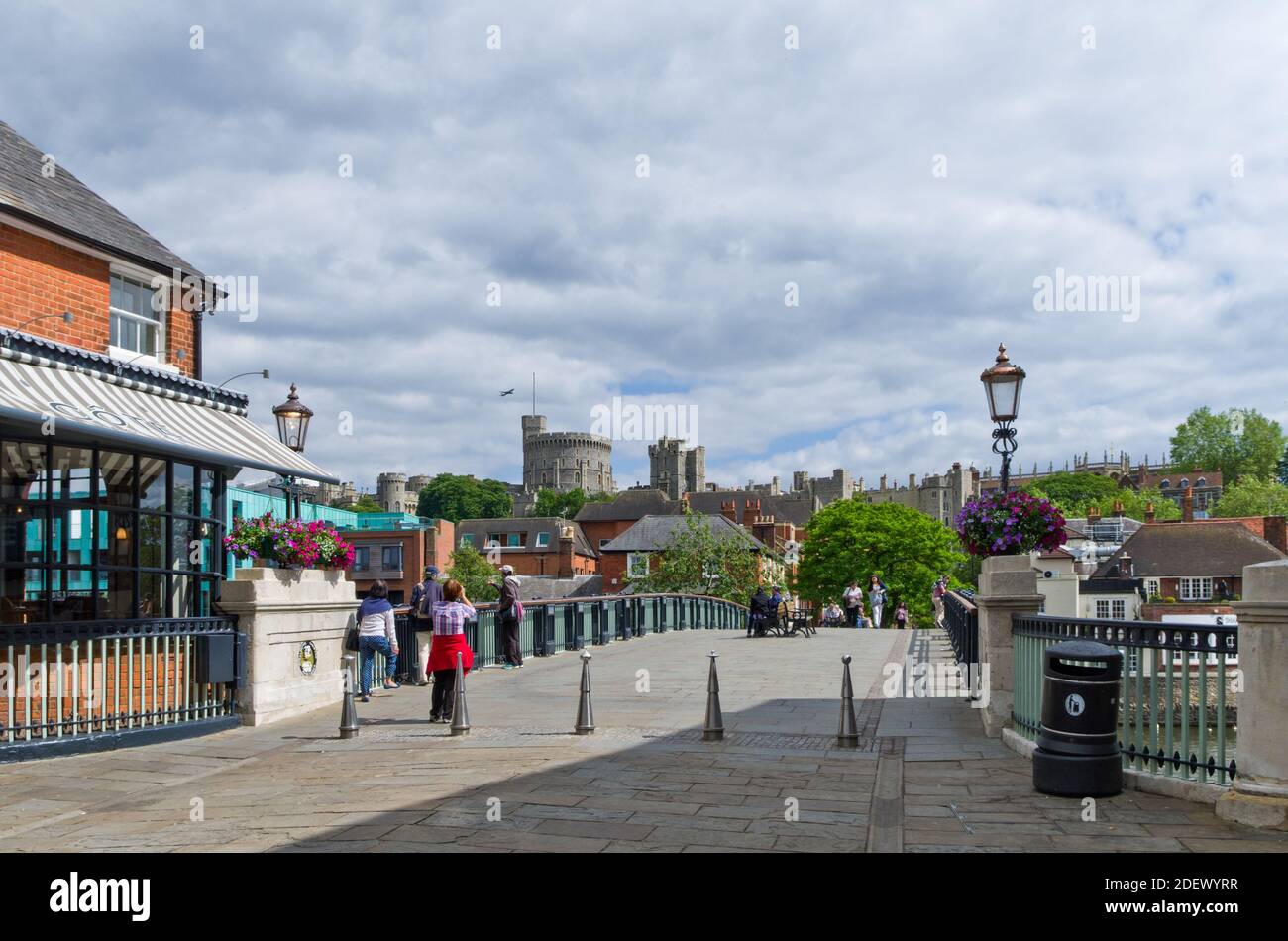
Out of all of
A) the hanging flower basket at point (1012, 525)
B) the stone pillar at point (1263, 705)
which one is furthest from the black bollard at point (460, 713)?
the stone pillar at point (1263, 705)

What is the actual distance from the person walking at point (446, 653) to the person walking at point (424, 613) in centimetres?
316

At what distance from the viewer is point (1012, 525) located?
10.9 metres

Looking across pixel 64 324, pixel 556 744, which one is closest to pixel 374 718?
pixel 556 744

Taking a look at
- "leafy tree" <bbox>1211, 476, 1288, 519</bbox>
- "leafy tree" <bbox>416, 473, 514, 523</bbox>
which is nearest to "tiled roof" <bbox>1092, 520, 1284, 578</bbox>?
"leafy tree" <bbox>1211, 476, 1288, 519</bbox>

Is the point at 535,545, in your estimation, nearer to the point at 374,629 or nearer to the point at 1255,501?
the point at 1255,501

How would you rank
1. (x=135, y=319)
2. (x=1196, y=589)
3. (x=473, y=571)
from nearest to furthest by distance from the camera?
(x=135, y=319) < (x=1196, y=589) < (x=473, y=571)

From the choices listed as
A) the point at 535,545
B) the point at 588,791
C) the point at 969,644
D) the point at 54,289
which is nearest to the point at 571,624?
the point at 969,644

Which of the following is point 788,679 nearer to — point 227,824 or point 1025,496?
point 1025,496

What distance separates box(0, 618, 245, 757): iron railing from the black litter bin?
28.0 ft

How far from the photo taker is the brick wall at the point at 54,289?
1355 cm

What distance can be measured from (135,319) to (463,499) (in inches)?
5294

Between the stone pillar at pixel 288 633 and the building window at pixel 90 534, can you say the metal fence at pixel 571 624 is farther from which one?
the building window at pixel 90 534

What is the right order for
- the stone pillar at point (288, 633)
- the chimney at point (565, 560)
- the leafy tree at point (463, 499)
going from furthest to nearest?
the leafy tree at point (463, 499), the chimney at point (565, 560), the stone pillar at point (288, 633)

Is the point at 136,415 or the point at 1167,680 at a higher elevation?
the point at 136,415
